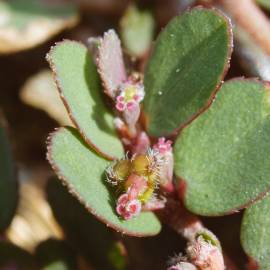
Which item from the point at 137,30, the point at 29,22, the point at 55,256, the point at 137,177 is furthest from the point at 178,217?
the point at 29,22

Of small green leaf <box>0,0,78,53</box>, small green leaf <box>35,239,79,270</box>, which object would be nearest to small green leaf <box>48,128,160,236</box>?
small green leaf <box>35,239,79,270</box>

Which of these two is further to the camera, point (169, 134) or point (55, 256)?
point (55, 256)

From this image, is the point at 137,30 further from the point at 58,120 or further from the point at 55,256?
the point at 55,256

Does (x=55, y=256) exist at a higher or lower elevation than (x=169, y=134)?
lower

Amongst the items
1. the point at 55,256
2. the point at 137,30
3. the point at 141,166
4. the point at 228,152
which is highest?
the point at 228,152

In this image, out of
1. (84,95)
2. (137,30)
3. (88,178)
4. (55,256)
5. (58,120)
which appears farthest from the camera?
(58,120)

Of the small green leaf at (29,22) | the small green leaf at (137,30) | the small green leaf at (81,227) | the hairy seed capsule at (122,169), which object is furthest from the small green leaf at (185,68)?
the small green leaf at (29,22)

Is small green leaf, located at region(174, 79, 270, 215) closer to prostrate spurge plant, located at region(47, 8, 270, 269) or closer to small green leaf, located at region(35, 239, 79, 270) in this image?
prostrate spurge plant, located at region(47, 8, 270, 269)
